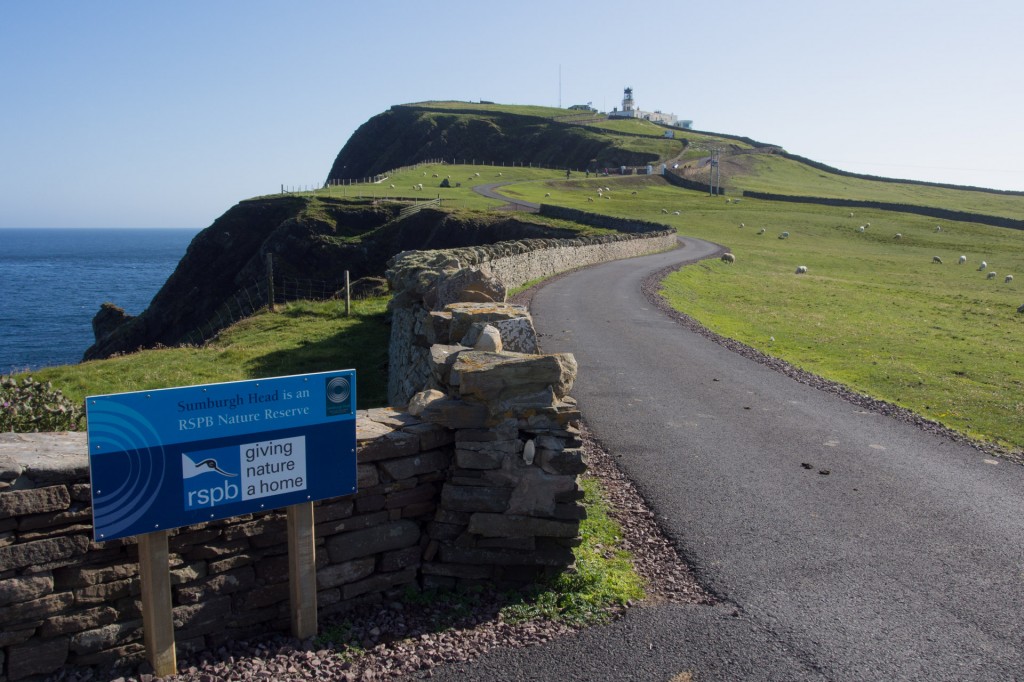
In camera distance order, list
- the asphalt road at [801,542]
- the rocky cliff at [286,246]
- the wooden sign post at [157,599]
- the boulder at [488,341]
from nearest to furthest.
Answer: the wooden sign post at [157,599]
the asphalt road at [801,542]
the boulder at [488,341]
the rocky cliff at [286,246]

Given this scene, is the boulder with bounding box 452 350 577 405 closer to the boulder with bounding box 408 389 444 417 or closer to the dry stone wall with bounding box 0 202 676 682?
the dry stone wall with bounding box 0 202 676 682

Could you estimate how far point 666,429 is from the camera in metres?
11.9

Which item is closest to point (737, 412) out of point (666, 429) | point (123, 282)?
point (666, 429)

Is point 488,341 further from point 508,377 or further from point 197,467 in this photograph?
point 197,467

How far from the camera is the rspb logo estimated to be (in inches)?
222

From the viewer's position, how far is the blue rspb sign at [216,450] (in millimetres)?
5312

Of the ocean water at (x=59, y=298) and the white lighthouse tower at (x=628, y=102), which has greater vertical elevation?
the white lighthouse tower at (x=628, y=102)

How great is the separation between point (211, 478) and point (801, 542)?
5942 mm

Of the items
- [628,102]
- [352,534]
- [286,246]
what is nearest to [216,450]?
[352,534]

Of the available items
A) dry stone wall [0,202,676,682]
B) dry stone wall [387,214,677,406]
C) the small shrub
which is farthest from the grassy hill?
dry stone wall [0,202,676,682]

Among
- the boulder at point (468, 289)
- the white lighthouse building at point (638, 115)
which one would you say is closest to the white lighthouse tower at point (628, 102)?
the white lighthouse building at point (638, 115)

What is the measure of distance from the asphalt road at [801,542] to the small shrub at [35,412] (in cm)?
675

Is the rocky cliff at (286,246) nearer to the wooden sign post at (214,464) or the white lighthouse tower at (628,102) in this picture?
the wooden sign post at (214,464)

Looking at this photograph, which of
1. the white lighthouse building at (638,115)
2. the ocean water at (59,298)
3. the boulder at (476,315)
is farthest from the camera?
the white lighthouse building at (638,115)
